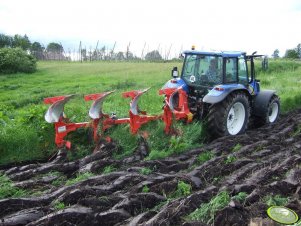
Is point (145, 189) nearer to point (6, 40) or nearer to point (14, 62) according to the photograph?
point (14, 62)

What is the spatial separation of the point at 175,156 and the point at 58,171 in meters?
1.83

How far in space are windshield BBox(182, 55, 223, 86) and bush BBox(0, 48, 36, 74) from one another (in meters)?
20.2

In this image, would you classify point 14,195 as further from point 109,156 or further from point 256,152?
point 256,152

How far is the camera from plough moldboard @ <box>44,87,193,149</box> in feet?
19.2

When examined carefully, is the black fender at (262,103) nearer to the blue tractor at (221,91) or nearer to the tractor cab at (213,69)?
the blue tractor at (221,91)

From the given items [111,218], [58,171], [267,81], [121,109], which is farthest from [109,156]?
[267,81]

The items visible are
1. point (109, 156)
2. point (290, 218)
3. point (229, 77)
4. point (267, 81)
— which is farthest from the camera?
point (267, 81)

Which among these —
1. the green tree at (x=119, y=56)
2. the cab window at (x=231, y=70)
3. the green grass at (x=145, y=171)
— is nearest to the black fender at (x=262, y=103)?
the cab window at (x=231, y=70)

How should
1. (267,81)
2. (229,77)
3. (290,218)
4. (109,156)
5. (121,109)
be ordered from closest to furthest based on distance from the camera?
(290,218), (109,156), (229,77), (121,109), (267,81)

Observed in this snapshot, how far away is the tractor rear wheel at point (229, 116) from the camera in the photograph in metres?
6.70

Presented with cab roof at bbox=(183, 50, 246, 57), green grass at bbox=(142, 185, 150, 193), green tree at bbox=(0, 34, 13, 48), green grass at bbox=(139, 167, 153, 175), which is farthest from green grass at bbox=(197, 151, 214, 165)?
green tree at bbox=(0, 34, 13, 48)

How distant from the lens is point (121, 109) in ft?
27.9

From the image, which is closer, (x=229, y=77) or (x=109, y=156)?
(x=109, y=156)

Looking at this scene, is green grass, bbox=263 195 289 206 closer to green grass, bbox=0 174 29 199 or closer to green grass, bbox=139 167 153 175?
green grass, bbox=139 167 153 175
